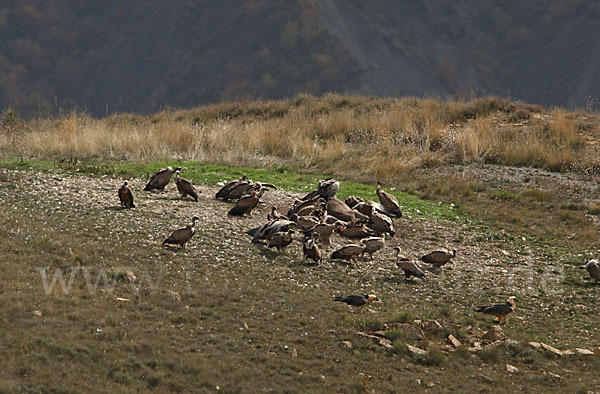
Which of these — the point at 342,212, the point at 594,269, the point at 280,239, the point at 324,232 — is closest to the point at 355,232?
the point at 342,212

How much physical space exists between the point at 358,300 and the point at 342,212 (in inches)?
153

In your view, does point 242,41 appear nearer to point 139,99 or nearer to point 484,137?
point 139,99

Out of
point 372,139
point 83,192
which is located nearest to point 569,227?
point 372,139

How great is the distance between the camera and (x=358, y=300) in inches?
298

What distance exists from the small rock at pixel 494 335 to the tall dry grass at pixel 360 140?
927 cm

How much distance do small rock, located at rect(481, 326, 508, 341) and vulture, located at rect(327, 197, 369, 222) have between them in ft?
13.3

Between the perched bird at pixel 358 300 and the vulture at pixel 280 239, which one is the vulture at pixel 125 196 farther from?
the perched bird at pixel 358 300

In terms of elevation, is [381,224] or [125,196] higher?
[125,196]

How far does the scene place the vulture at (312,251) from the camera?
29.6ft

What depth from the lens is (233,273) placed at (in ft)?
27.5

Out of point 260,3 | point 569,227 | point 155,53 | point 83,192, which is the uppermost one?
point 260,3

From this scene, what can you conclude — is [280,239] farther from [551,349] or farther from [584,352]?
[584,352]

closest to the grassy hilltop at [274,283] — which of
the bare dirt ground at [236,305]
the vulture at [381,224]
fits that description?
the bare dirt ground at [236,305]

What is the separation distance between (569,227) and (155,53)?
57105mm
